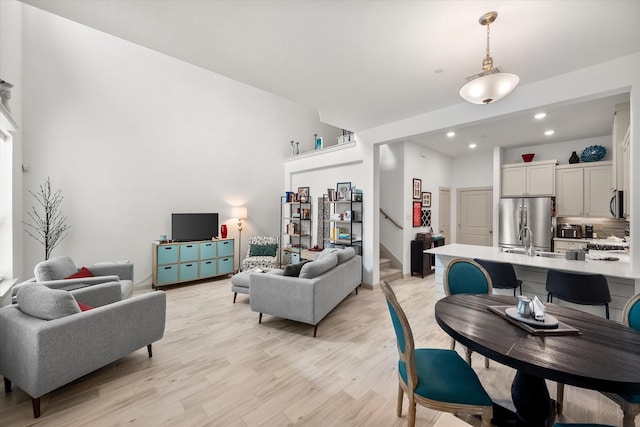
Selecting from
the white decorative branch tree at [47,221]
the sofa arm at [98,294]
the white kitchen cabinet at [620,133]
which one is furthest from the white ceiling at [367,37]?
the white decorative branch tree at [47,221]

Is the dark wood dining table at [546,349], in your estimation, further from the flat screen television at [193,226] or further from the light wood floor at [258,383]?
the flat screen television at [193,226]

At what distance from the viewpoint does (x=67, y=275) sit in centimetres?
321

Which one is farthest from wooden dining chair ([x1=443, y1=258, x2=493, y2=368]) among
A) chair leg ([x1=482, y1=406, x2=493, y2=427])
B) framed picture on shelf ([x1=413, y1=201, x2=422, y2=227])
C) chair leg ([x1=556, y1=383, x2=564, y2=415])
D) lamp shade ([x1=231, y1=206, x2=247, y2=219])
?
lamp shade ([x1=231, y1=206, x2=247, y2=219])

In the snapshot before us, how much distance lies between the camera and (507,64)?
2.68 meters

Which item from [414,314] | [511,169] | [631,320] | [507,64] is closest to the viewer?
[631,320]

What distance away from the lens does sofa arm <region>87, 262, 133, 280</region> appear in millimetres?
3678

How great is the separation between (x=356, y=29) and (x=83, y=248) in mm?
5082

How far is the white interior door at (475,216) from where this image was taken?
6.64 m

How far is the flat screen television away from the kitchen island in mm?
4248

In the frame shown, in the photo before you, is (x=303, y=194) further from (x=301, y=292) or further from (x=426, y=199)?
(x=301, y=292)

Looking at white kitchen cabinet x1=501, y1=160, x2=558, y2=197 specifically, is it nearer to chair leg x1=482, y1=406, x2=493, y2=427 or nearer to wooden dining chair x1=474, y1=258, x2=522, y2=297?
wooden dining chair x1=474, y1=258, x2=522, y2=297

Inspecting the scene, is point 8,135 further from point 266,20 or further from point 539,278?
point 539,278

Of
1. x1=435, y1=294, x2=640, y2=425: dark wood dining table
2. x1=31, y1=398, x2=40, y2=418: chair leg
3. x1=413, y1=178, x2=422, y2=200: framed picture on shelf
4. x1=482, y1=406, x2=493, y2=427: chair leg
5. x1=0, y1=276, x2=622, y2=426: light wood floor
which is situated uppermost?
x1=413, y1=178, x2=422, y2=200: framed picture on shelf

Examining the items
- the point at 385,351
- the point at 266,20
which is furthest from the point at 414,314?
the point at 266,20
